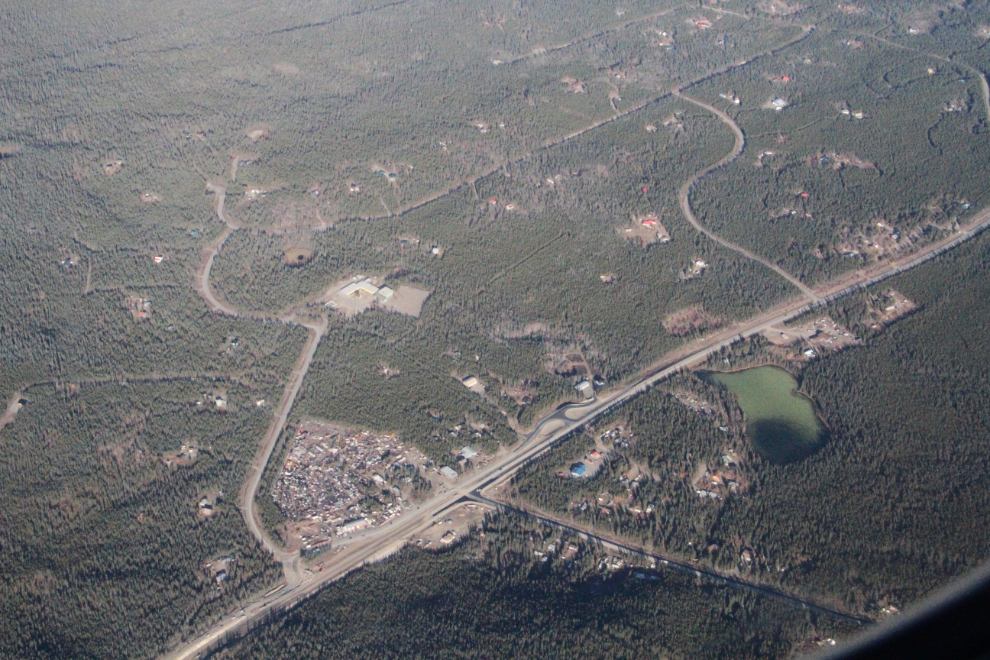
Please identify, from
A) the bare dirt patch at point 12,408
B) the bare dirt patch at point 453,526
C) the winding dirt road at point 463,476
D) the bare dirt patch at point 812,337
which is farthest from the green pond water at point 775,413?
the bare dirt patch at point 12,408

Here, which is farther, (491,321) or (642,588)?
(491,321)

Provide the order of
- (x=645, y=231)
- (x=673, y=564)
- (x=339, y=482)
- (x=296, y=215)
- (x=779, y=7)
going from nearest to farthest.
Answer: (x=673, y=564) < (x=339, y=482) < (x=645, y=231) < (x=296, y=215) < (x=779, y=7)

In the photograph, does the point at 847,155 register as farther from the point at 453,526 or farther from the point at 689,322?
the point at 453,526

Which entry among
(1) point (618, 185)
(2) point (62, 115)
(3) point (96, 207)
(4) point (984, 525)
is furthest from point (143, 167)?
(4) point (984, 525)

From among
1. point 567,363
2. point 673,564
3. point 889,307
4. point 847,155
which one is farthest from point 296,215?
point 847,155

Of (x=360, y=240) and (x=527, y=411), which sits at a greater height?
(x=360, y=240)

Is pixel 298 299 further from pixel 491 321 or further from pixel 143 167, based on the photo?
pixel 143 167

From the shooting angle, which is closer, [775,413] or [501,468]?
[501,468]
